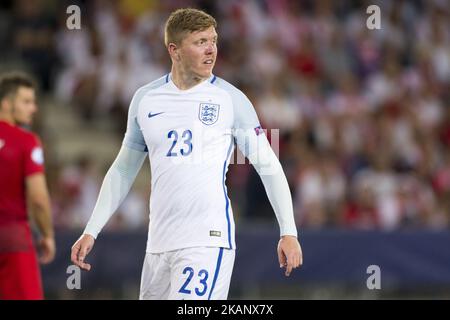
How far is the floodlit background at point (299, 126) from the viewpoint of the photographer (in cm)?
1123

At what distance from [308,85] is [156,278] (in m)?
8.80

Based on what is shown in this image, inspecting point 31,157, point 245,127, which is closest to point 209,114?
point 245,127

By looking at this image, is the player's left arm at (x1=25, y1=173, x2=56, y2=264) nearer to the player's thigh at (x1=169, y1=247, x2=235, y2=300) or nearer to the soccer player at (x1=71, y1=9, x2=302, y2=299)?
the soccer player at (x1=71, y1=9, x2=302, y2=299)

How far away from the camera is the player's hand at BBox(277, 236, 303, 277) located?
579cm

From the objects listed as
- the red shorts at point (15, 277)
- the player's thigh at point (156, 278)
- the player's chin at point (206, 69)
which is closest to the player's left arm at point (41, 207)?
the red shorts at point (15, 277)

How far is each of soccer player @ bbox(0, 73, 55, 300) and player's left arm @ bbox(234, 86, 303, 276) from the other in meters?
2.04

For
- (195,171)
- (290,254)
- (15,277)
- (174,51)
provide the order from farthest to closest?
(15,277) < (174,51) < (195,171) < (290,254)

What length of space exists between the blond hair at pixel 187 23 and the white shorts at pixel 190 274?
1219 millimetres

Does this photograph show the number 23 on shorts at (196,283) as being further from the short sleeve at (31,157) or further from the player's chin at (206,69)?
the short sleeve at (31,157)

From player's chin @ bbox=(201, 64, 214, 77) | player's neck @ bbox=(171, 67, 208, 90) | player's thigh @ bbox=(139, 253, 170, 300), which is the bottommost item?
player's thigh @ bbox=(139, 253, 170, 300)

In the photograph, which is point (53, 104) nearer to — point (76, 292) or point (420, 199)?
point (76, 292)

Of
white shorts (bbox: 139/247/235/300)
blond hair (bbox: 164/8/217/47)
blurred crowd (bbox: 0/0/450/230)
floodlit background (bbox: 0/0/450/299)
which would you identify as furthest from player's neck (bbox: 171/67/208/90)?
blurred crowd (bbox: 0/0/450/230)

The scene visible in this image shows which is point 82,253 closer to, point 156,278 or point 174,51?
point 156,278

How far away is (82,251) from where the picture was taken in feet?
19.8
